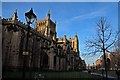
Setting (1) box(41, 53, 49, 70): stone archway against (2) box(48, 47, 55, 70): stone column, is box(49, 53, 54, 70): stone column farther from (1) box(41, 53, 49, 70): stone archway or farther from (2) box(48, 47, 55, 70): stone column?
(1) box(41, 53, 49, 70): stone archway

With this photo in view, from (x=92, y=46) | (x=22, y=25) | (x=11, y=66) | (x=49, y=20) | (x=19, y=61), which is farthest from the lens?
(x=49, y=20)

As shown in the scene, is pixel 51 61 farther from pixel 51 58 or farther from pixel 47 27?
pixel 47 27

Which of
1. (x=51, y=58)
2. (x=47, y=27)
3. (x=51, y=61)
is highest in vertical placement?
(x=47, y=27)

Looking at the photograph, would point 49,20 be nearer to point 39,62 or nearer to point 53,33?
point 53,33

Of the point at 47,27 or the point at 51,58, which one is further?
the point at 47,27

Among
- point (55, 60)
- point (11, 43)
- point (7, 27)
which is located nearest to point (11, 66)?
point (11, 43)

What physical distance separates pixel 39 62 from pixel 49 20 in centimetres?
4361

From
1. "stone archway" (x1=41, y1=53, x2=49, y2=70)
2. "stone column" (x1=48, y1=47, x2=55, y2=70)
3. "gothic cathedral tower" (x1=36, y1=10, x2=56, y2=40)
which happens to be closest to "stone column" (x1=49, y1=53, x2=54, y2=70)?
"stone column" (x1=48, y1=47, x2=55, y2=70)

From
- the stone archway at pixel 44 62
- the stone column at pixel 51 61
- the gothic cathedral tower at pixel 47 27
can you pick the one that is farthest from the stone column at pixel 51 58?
the gothic cathedral tower at pixel 47 27

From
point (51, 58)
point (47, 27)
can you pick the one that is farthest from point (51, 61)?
point (47, 27)

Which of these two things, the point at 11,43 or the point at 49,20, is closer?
the point at 11,43

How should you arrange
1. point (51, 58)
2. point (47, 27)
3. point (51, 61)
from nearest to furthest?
point (51, 61) < point (51, 58) < point (47, 27)

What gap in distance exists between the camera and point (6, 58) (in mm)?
48156

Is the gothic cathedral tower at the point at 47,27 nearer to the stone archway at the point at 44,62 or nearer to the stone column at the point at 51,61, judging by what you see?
the stone archway at the point at 44,62
